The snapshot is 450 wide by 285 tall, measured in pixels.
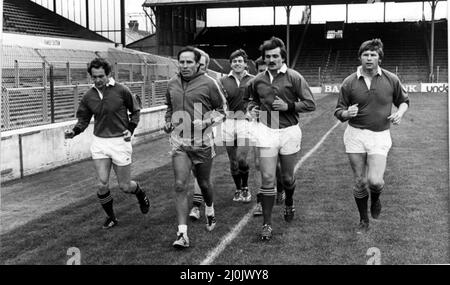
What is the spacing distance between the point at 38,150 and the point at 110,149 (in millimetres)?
4501

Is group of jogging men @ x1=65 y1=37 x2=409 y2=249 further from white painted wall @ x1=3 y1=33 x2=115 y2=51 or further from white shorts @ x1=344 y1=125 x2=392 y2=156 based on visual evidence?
white painted wall @ x1=3 y1=33 x2=115 y2=51

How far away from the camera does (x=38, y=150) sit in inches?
401

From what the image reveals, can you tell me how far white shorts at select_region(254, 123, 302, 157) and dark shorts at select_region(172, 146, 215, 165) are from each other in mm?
556

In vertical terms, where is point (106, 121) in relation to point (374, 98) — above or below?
below

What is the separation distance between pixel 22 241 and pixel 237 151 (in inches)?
117

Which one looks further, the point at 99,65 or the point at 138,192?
the point at 138,192

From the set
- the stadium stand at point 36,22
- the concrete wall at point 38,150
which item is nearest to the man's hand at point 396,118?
the concrete wall at point 38,150

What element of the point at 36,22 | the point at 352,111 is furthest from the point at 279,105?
the point at 36,22

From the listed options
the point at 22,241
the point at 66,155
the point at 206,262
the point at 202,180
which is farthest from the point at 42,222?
the point at 66,155

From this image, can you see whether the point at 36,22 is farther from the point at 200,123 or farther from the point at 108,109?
the point at 200,123

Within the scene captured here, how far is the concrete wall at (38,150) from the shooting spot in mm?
9312

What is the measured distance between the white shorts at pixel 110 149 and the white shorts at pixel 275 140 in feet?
4.74

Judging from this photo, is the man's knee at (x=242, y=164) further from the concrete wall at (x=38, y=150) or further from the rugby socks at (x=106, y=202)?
the concrete wall at (x=38, y=150)

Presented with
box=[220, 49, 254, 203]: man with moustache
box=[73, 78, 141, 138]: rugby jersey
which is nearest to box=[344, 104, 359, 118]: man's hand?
box=[220, 49, 254, 203]: man with moustache
